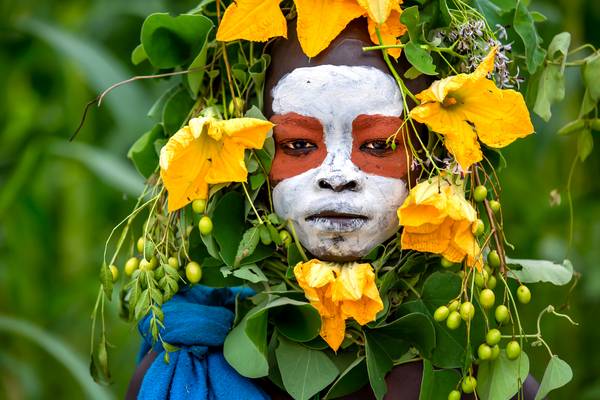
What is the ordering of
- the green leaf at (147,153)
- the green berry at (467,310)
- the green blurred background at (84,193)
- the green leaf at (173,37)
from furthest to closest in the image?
1. the green blurred background at (84,193)
2. the green leaf at (147,153)
3. the green leaf at (173,37)
4. the green berry at (467,310)

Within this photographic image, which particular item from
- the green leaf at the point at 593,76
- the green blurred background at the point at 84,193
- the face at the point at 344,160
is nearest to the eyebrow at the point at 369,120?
the face at the point at 344,160

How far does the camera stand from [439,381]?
1387mm

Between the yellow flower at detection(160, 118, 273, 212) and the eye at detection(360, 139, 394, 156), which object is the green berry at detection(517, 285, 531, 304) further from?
the yellow flower at detection(160, 118, 273, 212)

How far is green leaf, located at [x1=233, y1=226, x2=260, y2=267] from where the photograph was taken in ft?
4.52

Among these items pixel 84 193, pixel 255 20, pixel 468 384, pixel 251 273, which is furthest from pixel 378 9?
pixel 84 193

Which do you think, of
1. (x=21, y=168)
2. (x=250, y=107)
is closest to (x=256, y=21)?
(x=250, y=107)

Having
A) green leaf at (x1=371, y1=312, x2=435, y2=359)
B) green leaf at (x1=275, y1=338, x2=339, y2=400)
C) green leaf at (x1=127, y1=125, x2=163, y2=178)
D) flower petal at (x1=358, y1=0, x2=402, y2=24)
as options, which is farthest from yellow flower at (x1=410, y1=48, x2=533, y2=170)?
green leaf at (x1=127, y1=125, x2=163, y2=178)

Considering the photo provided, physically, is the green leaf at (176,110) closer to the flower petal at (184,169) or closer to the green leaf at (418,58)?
the flower petal at (184,169)

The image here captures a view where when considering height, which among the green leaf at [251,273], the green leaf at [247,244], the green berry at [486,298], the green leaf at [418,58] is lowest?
the green berry at [486,298]

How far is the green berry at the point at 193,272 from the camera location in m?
1.38

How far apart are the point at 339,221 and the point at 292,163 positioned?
0.34ft

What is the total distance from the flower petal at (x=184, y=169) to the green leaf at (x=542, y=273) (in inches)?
17.4

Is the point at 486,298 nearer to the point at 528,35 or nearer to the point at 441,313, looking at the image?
the point at 441,313

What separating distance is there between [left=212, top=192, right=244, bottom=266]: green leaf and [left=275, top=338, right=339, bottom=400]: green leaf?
135mm
